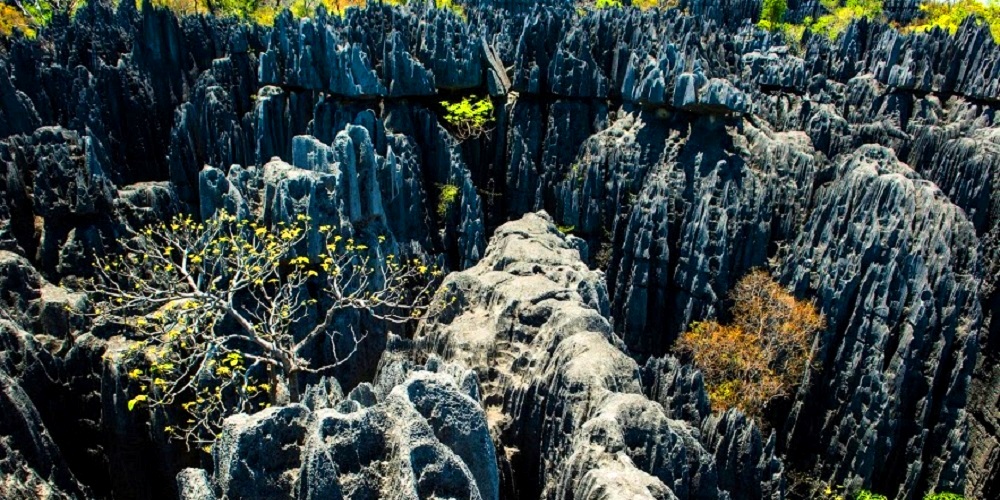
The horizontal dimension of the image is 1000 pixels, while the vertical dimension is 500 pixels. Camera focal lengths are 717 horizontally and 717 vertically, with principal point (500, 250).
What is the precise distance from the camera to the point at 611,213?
1110 inches

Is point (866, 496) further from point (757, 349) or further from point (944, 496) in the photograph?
point (757, 349)

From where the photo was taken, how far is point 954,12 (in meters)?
53.7

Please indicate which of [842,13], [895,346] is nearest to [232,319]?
[895,346]

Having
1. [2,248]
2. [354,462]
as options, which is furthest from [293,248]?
[354,462]

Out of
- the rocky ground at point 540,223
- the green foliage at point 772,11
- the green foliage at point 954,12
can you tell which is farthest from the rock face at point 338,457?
the green foliage at point 954,12

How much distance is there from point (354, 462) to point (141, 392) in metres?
9.15

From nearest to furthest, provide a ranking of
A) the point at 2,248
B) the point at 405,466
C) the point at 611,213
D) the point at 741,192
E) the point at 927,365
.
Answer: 1. the point at 405,466
2. the point at 2,248
3. the point at 927,365
4. the point at 741,192
5. the point at 611,213

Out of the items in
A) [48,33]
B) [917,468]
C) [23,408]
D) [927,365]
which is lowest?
[917,468]

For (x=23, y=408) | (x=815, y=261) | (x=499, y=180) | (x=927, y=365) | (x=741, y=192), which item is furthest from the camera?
(x=499, y=180)

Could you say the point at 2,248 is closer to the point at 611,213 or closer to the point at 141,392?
the point at 141,392

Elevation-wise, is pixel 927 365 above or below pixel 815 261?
below

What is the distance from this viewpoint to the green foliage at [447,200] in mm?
26422

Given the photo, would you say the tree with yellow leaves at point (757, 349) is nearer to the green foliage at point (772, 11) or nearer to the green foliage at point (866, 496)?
the green foliage at point (866, 496)

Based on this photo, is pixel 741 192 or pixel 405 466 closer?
pixel 405 466
